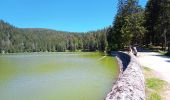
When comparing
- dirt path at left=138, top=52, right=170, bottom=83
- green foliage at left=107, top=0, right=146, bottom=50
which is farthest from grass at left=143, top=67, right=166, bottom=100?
green foliage at left=107, top=0, right=146, bottom=50

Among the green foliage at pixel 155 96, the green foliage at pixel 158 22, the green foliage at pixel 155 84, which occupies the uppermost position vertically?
the green foliage at pixel 158 22

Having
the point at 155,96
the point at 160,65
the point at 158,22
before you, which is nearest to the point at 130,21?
the point at 158,22

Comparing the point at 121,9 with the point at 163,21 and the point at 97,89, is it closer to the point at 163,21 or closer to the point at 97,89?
the point at 163,21

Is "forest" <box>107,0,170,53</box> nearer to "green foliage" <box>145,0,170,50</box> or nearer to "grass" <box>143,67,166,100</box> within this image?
"green foliage" <box>145,0,170,50</box>

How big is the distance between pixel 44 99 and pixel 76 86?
487cm

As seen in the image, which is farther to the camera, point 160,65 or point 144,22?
point 144,22

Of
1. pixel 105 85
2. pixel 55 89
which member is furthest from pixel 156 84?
pixel 55 89

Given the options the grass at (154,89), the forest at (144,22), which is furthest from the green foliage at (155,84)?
the forest at (144,22)

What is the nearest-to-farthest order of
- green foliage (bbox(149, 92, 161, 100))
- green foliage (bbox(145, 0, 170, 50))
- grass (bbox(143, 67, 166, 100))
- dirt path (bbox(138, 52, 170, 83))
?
green foliage (bbox(149, 92, 161, 100)) → grass (bbox(143, 67, 166, 100)) → dirt path (bbox(138, 52, 170, 83)) → green foliage (bbox(145, 0, 170, 50))

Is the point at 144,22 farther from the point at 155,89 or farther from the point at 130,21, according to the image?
the point at 155,89

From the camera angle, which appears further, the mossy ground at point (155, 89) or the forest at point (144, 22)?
the forest at point (144, 22)

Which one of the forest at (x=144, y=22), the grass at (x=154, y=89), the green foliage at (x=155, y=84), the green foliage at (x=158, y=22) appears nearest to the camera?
the grass at (x=154, y=89)

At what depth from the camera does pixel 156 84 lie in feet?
56.4

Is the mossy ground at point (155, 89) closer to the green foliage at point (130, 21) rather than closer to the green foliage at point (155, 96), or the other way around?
the green foliage at point (155, 96)
